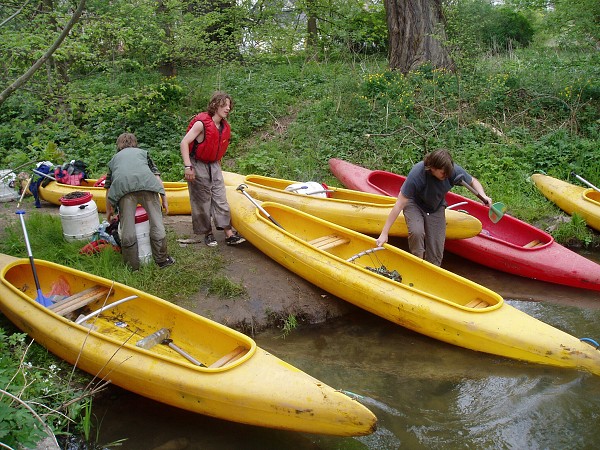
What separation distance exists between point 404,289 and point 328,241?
1270mm

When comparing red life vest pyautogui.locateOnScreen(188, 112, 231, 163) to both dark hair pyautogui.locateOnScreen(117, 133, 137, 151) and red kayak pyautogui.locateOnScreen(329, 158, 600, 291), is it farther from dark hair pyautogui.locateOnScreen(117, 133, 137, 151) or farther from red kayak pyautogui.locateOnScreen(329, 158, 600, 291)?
red kayak pyautogui.locateOnScreen(329, 158, 600, 291)

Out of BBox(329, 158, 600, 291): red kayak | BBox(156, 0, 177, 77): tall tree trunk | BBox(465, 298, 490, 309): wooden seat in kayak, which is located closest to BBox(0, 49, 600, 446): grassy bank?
BBox(156, 0, 177, 77): tall tree trunk

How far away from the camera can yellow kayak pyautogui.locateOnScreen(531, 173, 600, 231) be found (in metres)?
6.80

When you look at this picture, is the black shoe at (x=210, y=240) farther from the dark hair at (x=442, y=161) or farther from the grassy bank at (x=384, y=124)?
the dark hair at (x=442, y=161)

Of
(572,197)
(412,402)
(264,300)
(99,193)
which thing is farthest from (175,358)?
(572,197)

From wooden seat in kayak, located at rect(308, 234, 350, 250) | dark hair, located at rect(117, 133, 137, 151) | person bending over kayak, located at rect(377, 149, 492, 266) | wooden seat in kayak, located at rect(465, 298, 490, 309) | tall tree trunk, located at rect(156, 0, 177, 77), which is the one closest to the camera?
wooden seat in kayak, located at rect(465, 298, 490, 309)

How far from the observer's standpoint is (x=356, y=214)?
624cm

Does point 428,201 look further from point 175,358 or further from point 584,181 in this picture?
point 584,181

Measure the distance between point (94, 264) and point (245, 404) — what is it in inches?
109

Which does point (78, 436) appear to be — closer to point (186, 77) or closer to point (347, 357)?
point (347, 357)

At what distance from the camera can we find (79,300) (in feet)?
15.4

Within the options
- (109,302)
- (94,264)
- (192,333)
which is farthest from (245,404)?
(94,264)

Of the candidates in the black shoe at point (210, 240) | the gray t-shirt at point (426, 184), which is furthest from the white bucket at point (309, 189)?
the gray t-shirt at point (426, 184)

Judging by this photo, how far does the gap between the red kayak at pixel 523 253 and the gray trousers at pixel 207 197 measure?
270 cm
